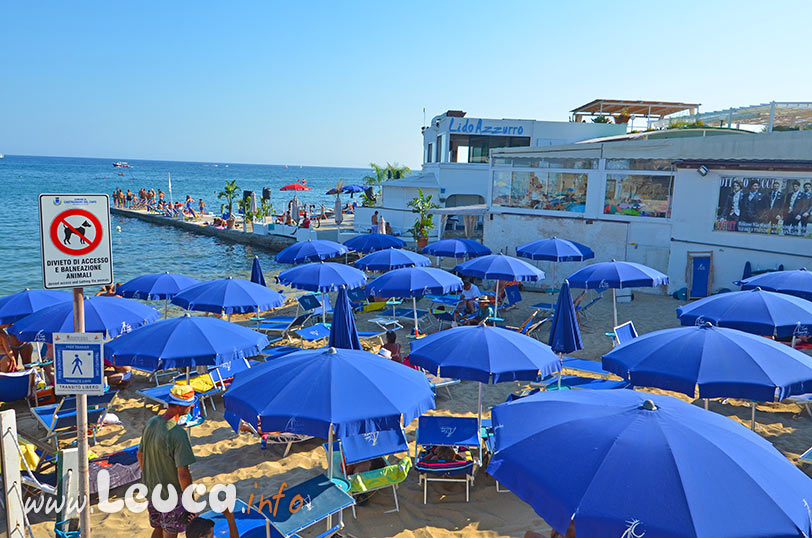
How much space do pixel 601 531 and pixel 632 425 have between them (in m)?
0.79

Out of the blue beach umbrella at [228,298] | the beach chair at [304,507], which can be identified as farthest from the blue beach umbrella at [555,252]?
the beach chair at [304,507]

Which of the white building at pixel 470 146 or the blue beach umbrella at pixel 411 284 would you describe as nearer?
the blue beach umbrella at pixel 411 284

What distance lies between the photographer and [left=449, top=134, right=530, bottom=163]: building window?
2809 centimetres

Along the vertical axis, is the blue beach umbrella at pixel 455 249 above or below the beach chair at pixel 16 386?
above

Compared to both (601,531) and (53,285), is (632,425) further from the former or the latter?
(53,285)

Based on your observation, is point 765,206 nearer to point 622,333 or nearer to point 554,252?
point 554,252

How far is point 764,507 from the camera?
117 inches

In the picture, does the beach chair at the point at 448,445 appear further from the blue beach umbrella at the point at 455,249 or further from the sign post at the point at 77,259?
the blue beach umbrella at the point at 455,249

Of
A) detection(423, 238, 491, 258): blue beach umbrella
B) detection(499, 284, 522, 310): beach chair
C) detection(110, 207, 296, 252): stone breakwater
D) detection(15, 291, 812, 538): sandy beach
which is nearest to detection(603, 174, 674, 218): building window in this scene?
detection(423, 238, 491, 258): blue beach umbrella

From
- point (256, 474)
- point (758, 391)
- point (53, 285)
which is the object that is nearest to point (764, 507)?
point (758, 391)

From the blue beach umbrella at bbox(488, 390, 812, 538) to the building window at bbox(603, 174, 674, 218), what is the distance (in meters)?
14.4

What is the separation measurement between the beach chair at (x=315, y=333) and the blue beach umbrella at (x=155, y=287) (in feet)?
8.06

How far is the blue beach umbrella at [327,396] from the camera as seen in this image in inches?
183

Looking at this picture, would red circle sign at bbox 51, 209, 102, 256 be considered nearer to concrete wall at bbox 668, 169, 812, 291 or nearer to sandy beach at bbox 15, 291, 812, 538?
sandy beach at bbox 15, 291, 812, 538
